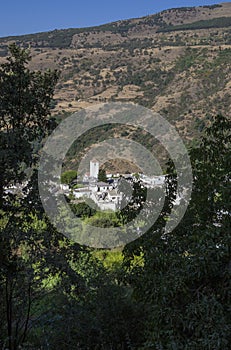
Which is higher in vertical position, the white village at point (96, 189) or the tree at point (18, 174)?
the white village at point (96, 189)

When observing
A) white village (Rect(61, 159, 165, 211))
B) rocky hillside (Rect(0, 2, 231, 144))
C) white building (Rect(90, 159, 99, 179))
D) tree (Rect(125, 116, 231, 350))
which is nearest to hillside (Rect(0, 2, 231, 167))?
rocky hillside (Rect(0, 2, 231, 144))

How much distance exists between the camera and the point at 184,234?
4.71m

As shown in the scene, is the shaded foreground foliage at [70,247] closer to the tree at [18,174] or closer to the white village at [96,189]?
the tree at [18,174]

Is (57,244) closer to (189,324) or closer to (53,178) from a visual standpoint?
(53,178)

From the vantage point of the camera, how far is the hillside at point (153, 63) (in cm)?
4978

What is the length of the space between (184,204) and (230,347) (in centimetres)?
230

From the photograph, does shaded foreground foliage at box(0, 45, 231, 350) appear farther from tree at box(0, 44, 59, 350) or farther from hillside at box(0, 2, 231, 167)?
hillside at box(0, 2, 231, 167)

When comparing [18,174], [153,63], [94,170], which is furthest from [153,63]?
[18,174]

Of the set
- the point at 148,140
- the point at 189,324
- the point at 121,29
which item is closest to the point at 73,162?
the point at 148,140

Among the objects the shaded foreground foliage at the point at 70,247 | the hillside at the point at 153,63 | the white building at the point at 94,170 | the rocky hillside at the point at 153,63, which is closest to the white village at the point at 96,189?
the white building at the point at 94,170

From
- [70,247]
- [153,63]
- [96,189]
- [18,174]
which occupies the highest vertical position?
[153,63]

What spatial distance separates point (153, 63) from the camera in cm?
A: 6750

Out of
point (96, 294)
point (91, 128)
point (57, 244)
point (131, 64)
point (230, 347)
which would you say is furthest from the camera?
point (131, 64)

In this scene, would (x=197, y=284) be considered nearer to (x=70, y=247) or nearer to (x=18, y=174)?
(x=70, y=247)
